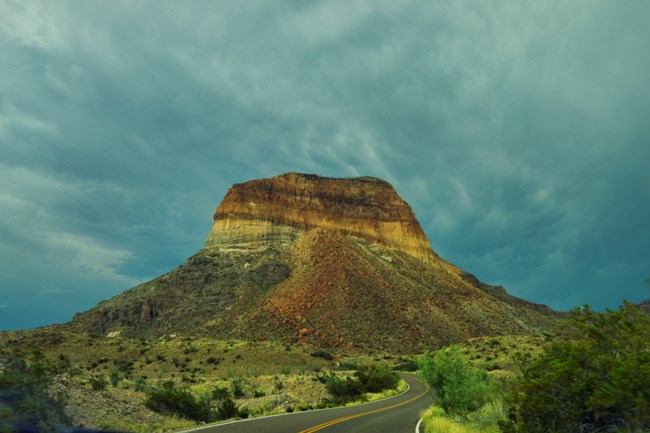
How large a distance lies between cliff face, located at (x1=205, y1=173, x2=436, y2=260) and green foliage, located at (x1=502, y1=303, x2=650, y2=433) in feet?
304

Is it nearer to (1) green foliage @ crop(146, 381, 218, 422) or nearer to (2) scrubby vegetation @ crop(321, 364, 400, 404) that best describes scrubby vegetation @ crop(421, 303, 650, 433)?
(1) green foliage @ crop(146, 381, 218, 422)

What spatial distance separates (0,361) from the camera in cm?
1058

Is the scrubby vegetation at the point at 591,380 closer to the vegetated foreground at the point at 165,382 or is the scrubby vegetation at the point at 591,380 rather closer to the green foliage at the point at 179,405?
the vegetated foreground at the point at 165,382

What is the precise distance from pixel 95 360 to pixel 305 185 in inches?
2827

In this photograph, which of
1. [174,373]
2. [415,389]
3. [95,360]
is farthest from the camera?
[95,360]

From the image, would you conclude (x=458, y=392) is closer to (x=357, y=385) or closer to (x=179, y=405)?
(x=179, y=405)

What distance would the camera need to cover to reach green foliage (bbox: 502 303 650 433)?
5805 millimetres

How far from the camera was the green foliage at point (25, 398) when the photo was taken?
8.76 meters

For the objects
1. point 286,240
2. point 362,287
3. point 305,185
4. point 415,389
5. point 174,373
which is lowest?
point 415,389

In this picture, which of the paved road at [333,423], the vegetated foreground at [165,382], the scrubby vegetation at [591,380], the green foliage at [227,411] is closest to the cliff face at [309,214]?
the vegetated foreground at [165,382]

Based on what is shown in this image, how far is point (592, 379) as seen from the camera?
6551 mm

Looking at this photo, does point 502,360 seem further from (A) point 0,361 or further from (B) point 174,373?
(A) point 0,361

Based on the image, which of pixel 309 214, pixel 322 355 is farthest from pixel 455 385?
pixel 309 214

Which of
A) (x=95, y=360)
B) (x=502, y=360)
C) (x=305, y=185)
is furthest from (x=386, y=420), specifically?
(x=305, y=185)
